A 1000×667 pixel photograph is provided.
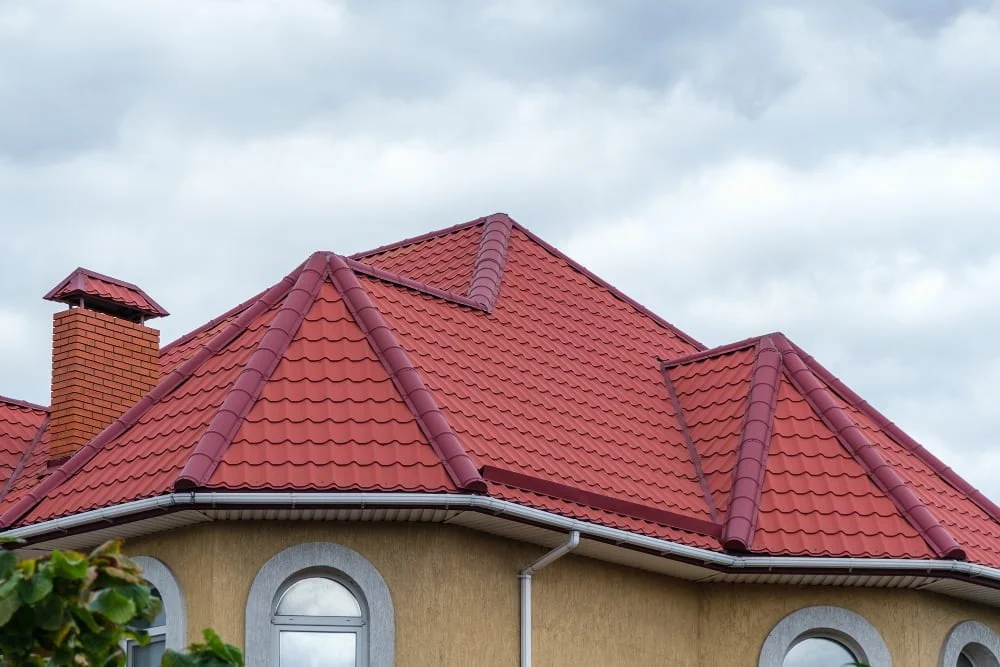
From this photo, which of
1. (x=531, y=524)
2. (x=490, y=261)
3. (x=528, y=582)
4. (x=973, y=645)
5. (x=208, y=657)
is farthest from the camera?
(x=490, y=261)

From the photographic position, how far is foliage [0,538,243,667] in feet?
28.0

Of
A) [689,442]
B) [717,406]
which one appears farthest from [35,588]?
[717,406]

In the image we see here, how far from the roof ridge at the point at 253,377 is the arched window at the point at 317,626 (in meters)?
1.23

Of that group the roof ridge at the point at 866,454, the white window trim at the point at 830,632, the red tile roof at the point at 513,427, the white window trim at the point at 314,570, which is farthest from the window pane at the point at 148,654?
the roof ridge at the point at 866,454

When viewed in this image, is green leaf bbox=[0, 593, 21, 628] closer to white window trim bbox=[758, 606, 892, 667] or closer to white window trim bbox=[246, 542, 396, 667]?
white window trim bbox=[246, 542, 396, 667]

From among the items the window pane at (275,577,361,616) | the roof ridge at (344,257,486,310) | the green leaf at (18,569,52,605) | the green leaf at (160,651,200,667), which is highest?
the roof ridge at (344,257,486,310)

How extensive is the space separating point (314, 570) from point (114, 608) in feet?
14.4

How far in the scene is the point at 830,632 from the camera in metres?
15.0

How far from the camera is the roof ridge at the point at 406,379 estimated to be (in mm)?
12922

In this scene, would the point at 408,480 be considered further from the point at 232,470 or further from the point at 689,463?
the point at 689,463

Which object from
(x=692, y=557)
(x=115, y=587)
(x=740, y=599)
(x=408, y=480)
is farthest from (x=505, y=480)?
(x=115, y=587)

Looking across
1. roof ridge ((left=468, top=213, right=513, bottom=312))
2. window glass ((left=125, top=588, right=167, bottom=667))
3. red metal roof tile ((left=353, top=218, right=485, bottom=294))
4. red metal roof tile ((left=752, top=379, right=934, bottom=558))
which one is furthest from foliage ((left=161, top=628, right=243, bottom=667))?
red metal roof tile ((left=353, top=218, right=485, bottom=294))

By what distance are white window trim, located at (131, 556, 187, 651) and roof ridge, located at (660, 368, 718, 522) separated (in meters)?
4.96

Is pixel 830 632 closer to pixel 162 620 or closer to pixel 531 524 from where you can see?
pixel 531 524
